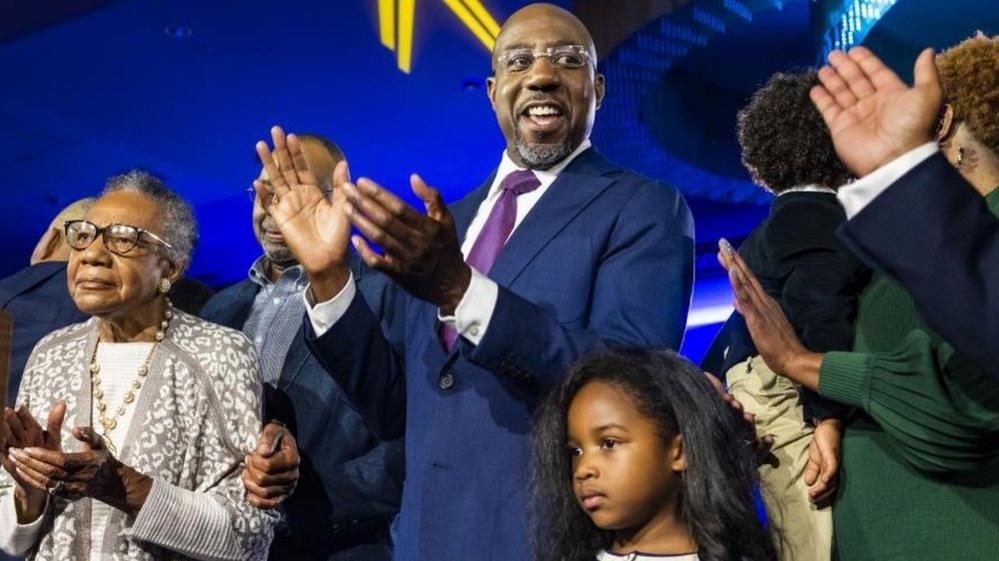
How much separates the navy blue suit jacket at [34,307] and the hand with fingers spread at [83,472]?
35.8 inches

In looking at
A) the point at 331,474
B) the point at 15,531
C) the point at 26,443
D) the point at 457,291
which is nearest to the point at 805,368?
the point at 457,291

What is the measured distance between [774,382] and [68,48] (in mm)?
4962

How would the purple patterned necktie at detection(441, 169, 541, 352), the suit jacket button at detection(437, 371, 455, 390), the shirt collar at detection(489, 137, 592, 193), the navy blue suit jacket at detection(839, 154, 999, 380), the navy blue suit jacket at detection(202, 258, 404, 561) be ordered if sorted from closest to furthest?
the navy blue suit jacket at detection(839, 154, 999, 380) → the suit jacket button at detection(437, 371, 455, 390) → the purple patterned necktie at detection(441, 169, 541, 352) → the shirt collar at detection(489, 137, 592, 193) → the navy blue suit jacket at detection(202, 258, 404, 561)

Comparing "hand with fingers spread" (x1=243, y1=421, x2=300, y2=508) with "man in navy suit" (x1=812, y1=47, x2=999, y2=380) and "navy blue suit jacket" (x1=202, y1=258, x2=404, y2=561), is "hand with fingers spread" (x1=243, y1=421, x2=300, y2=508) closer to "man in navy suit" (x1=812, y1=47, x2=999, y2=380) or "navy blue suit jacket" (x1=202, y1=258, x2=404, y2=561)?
"navy blue suit jacket" (x1=202, y1=258, x2=404, y2=561)

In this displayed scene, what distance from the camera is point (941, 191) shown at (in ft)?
4.85

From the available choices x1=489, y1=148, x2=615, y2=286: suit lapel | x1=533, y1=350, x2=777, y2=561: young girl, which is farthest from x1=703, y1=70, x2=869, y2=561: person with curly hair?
x1=489, y1=148, x2=615, y2=286: suit lapel

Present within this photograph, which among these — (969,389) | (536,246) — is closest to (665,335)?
(536,246)

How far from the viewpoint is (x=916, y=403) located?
1955 mm

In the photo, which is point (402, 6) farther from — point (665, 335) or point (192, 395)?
point (665, 335)

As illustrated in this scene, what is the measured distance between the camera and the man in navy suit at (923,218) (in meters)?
1.46

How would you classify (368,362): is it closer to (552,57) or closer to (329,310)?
(329,310)

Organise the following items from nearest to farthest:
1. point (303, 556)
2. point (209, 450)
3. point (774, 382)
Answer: point (774, 382) < point (209, 450) < point (303, 556)

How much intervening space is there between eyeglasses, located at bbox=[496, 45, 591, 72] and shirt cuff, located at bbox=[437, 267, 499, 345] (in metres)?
0.73

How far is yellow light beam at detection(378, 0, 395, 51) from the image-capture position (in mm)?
6191
